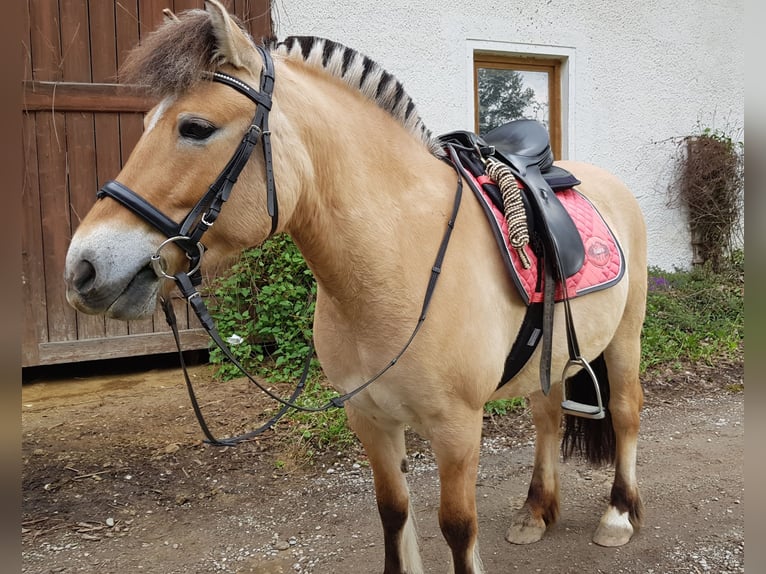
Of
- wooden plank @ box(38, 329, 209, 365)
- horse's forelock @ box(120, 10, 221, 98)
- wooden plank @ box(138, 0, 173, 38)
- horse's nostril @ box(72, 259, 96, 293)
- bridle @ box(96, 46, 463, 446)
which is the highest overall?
wooden plank @ box(138, 0, 173, 38)

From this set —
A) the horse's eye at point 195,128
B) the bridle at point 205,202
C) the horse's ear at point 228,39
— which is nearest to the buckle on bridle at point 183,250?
the bridle at point 205,202

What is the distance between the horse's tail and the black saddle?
105cm

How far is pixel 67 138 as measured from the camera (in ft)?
14.4

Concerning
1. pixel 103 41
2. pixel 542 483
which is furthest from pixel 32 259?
pixel 542 483

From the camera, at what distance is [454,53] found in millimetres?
5629

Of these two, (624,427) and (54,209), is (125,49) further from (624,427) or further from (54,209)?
(624,427)

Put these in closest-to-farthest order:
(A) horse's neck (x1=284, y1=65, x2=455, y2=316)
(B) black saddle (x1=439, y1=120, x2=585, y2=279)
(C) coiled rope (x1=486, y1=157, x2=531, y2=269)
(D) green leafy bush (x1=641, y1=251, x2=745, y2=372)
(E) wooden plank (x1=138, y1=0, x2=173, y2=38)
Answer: (A) horse's neck (x1=284, y1=65, x2=455, y2=316), (C) coiled rope (x1=486, y1=157, x2=531, y2=269), (B) black saddle (x1=439, y1=120, x2=585, y2=279), (E) wooden plank (x1=138, y1=0, x2=173, y2=38), (D) green leafy bush (x1=641, y1=251, x2=745, y2=372)

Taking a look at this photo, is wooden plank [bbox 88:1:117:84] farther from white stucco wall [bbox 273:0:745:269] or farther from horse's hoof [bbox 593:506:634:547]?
horse's hoof [bbox 593:506:634:547]

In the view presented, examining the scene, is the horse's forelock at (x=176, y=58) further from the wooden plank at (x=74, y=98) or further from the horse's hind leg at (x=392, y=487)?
the wooden plank at (x=74, y=98)

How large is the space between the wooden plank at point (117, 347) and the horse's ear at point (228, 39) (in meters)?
3.64

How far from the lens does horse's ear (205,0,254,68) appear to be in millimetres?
1368

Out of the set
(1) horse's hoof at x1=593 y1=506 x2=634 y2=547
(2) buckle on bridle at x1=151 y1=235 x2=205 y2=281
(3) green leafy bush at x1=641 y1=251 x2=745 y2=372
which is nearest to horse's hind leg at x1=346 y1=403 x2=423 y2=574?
(2) buckle on bridle at x1=151 y1=235 x2=205 y2=281

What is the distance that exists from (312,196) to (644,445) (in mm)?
3307

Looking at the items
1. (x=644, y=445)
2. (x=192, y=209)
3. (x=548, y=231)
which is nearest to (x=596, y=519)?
(x=644, y=445)
